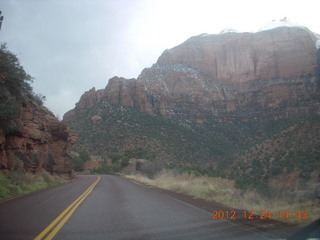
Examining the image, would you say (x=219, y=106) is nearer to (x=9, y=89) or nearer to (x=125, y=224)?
(x=9, y=89)

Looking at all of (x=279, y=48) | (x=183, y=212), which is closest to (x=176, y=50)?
(x=279, y=48)

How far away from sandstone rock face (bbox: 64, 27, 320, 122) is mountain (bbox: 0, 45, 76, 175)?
5772 centimetres

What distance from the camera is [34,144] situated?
25000 mm

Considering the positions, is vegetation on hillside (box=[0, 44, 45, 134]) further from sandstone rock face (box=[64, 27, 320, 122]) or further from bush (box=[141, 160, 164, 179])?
sandstone rock face (box=[64, 27, 320, 122])

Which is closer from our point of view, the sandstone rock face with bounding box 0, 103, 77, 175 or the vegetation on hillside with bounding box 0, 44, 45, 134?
the vegetation on hillside with bounding box 0, 44, 45, 134

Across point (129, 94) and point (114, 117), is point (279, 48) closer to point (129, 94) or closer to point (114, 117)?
point (129, 94)

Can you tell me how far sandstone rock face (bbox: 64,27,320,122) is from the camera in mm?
87438

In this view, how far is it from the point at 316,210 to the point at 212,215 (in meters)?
2.54

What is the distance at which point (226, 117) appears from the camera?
9338cm

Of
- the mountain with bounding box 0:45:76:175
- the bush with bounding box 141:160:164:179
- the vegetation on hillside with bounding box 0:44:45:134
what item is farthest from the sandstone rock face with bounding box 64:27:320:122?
the vegetation on hillside with bounding box 0:44:45:134

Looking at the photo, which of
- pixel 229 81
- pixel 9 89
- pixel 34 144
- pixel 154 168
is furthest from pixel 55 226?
pixel 229 81
